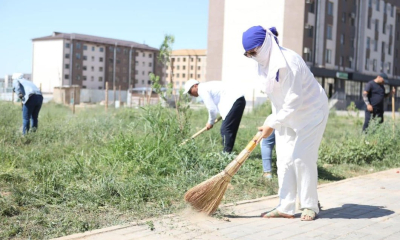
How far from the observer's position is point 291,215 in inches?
181

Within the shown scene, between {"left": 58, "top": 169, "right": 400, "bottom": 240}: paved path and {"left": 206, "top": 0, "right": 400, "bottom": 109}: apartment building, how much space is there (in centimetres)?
3534

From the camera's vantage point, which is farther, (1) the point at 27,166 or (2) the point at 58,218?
(1) the point at 27,166

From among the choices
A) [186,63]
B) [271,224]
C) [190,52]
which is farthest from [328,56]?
[186,63]

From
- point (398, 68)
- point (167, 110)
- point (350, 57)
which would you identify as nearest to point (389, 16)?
point (398, 68)

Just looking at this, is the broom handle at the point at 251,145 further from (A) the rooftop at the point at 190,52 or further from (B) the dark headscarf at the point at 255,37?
(A) the rooftop at the point at 190,52

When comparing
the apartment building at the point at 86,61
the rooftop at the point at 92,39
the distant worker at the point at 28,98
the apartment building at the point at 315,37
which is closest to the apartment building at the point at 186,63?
the rooftop at the point at 92,39

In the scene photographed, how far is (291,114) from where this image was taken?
4.31m

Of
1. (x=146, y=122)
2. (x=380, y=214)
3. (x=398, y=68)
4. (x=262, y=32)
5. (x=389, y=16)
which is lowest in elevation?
(x=380, y=214)

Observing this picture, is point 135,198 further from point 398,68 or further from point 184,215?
point 398,68

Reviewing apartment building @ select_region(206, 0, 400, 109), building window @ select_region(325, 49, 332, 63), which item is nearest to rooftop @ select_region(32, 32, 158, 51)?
apartment building @ select_region(206, 0, 400, 109)

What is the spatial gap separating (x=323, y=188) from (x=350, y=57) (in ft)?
158

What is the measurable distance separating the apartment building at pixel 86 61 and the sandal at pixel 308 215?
76337 millimetres

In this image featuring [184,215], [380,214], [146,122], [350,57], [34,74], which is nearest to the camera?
Result: [184,215]

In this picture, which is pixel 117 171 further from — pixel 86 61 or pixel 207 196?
pixel 86 61
